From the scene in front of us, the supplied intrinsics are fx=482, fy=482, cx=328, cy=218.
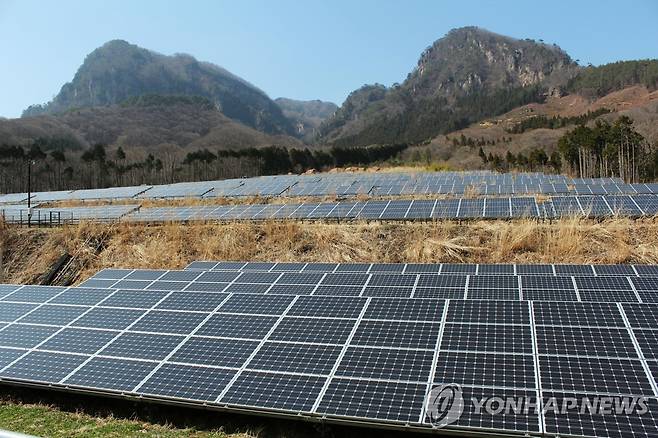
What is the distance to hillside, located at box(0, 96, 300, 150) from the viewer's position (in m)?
138

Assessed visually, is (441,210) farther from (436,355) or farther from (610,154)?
(610,154)

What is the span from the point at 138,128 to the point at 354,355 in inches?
6997

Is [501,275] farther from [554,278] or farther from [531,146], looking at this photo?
[531,146]

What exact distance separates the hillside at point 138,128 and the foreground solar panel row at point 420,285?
132061mm

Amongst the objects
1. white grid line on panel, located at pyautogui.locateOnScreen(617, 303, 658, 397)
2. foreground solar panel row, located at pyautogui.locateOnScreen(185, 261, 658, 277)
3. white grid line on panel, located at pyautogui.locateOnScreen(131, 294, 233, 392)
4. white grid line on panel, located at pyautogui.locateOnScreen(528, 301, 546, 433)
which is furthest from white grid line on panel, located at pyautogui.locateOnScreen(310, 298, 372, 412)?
white grid line on panel, located at pyautogui.locateOnScreen(617, 303, 658, 397)

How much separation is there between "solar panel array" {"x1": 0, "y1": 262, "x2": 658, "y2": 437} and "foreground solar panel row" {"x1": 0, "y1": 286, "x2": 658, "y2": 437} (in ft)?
0.07

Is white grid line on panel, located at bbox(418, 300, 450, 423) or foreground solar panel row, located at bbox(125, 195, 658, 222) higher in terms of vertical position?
foreground solar panel row, located at bbox(125, 195, 658, 222)

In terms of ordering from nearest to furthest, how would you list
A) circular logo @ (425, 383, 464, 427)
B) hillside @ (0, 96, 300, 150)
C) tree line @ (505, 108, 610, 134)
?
circular logo @ (425, 383, 464, 427) → tree line @ (505, 108, 610, 134) → hillside @ (0, 96, 300, 150)

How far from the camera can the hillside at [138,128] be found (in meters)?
138

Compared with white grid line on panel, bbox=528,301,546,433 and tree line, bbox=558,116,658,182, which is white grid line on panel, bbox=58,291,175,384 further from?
tree line, bbox=558,116,658,182

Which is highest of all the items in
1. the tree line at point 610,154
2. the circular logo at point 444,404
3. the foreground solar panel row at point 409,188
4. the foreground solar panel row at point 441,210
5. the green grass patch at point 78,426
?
the tree line at point 610,154

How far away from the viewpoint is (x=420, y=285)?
979 cm

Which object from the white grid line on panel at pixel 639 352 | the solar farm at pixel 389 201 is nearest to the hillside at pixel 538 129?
the solar farm at pixel 389 201

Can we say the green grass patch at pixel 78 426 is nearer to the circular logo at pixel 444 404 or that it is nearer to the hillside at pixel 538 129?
the circular logo at pixel 444 404
